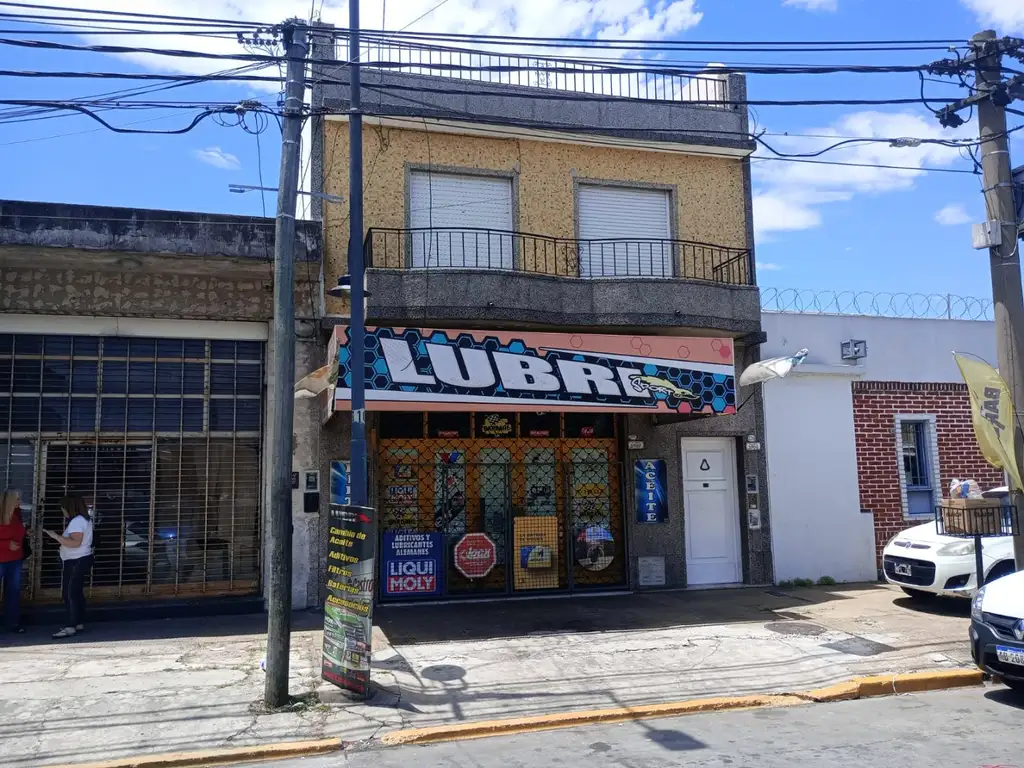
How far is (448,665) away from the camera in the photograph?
862 centimetres

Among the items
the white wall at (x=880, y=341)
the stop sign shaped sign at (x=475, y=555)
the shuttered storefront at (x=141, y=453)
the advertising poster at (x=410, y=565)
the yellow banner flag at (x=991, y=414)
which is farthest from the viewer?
the white wall at (x=880, y=341)

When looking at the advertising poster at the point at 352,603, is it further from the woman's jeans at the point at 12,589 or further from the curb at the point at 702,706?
the woman's jeans at the point at 12,589

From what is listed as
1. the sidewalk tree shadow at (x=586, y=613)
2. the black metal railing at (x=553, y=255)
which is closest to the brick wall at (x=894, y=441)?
the sidewalk tree shadow at (x=586, y=613)

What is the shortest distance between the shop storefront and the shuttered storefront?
2.02 metres

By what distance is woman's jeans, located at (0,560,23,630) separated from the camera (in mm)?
10008

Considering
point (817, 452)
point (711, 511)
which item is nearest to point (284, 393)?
point (711, 511)

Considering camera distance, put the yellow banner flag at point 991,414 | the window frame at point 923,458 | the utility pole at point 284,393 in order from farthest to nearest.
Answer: the window frame at point 923,458
the yellow banner flag at point 991,414
the utility pole at point 284,393

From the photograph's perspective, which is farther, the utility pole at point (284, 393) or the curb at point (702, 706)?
the utility pole at point (284, 393)

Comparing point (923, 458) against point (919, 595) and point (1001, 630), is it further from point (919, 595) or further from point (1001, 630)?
point (1001, 630)

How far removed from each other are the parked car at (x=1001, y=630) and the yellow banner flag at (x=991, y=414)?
1844 mm

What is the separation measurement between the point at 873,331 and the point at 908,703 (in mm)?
8434

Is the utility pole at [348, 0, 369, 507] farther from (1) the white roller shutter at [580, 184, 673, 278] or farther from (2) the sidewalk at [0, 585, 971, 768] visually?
(1) the white roller shutter at [580, 184, 673, 278]

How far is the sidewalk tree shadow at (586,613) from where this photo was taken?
10.2 m

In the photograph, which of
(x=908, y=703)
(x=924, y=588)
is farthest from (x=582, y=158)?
(x=908, y=703)
